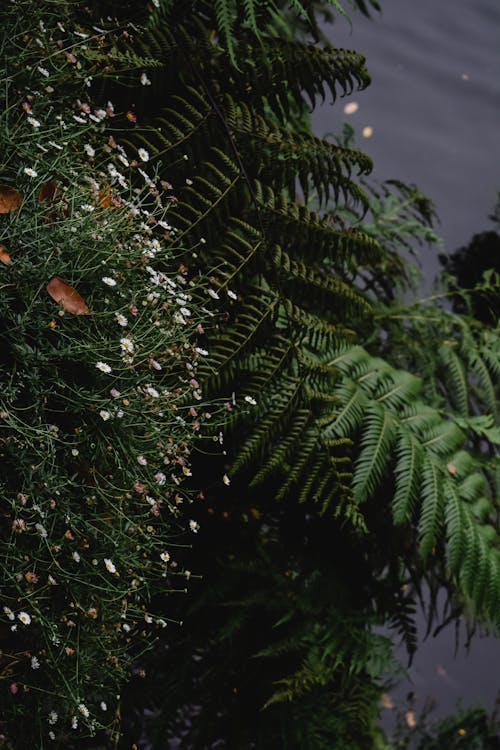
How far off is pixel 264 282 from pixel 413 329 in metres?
0.95

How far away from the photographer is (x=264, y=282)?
1784 mm

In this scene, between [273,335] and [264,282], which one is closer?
[273,335]

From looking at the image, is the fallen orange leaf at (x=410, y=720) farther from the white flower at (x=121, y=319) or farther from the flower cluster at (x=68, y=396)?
the white flower at (x=121, y=319)

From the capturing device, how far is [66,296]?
3.69 ft

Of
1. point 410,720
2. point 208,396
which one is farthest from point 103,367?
point 410,720

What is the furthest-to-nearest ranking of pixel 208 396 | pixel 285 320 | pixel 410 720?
pixel 410 720
pixel 285 320
pixel 208 396

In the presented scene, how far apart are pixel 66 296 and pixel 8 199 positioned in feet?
0.52

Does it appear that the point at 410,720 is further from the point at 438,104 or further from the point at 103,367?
the point at 438,104

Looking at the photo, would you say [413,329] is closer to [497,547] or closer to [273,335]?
[497,547]

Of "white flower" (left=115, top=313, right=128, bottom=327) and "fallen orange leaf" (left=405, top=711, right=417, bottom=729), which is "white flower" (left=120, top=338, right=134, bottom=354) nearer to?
"white flower" (left=115, top=313, right=128, bottom=327)

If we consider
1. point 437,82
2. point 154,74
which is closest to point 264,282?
point 154,74

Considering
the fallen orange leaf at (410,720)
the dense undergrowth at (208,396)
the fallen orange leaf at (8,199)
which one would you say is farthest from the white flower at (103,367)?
the fallen orange leaf at (410,720)

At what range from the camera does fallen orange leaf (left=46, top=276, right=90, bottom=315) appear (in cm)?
111

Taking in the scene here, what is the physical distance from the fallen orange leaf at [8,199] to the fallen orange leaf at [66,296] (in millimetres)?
116
